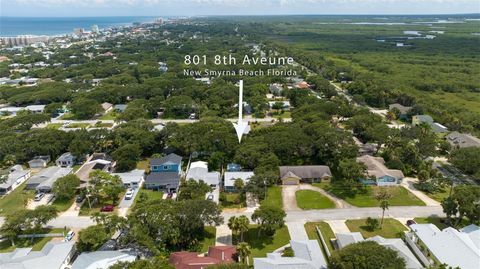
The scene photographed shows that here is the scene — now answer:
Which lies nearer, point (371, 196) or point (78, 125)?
point (371, 196)

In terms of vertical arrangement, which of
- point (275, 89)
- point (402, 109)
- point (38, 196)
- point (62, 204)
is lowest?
point (62, 204)

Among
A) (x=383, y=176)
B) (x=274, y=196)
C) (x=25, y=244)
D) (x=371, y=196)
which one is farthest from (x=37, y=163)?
(x=383, y=176)

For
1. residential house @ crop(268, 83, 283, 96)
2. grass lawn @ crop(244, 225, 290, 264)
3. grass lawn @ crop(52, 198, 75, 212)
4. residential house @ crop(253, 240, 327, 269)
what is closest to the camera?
residential house @ crop(253, 240, 327, 269)

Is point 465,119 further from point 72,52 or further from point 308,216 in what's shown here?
point 72,52

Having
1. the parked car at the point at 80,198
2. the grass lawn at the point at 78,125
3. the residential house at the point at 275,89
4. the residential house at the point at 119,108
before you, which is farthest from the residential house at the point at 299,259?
the residential house at the point at 275,89

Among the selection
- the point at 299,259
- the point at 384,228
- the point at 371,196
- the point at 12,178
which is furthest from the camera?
→ the point at 12,178

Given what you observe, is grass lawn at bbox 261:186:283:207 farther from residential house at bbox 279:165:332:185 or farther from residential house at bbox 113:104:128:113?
residential house at bbox 113:104:128:113

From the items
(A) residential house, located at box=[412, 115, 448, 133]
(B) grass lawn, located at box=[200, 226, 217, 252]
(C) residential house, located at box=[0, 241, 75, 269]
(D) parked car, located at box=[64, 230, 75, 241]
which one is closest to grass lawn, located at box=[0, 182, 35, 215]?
(D) parked car, located at box=[64, 230, 75, 241]

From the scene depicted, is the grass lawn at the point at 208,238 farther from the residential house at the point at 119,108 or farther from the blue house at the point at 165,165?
the residential house at the point at 119,108

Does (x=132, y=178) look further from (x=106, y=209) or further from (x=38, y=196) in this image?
(x=38, y=196)
